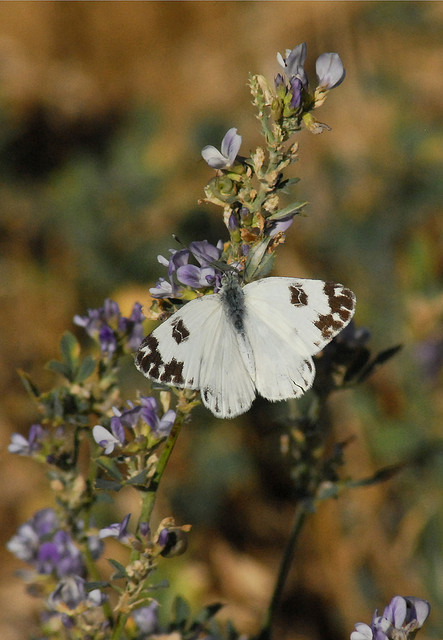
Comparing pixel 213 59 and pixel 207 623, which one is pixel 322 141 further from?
pixel 207 623

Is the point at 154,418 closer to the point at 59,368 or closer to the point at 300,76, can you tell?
the point at 59,368

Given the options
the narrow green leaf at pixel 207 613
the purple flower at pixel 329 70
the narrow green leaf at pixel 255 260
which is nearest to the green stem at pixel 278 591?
the narrow green leaf at pixel 207 613

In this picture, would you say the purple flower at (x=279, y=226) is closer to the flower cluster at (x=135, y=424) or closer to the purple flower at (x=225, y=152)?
the purple flower at (x=225, y=152)

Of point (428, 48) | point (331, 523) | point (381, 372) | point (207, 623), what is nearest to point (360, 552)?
point (331, 523)

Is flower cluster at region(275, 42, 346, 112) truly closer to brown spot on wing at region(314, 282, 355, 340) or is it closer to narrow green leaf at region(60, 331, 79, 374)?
brown spot on wing at region(314, 282, 355, 340)

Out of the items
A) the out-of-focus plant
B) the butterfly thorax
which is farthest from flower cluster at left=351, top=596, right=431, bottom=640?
the butterfly thorax

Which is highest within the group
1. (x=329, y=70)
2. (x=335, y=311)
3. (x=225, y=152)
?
(x=329, y=70)

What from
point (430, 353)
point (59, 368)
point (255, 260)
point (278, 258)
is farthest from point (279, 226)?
point (278, 258)
